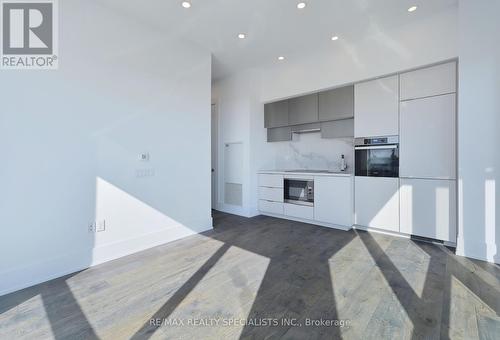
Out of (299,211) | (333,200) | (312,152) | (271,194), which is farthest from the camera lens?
(312,152)

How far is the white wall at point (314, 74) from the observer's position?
2953mm

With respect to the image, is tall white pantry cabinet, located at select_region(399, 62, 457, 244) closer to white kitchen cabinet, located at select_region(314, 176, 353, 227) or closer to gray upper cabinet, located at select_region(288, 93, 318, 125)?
white kitchen cabinet, located at select_region(314, 176, 353, 227)

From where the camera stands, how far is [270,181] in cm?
461

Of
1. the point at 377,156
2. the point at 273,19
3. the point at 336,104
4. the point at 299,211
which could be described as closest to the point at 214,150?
the point at 299,211

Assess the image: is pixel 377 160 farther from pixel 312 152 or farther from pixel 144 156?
pixel 144 156

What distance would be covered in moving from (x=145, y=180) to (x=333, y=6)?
318cm

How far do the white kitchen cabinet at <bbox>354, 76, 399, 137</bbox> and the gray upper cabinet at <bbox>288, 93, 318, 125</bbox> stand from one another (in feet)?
2.39

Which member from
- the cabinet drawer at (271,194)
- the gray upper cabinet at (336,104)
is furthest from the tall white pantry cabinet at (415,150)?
the cabinet drawer at (271,194)

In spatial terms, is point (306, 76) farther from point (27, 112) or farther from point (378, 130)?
point (27, 112)

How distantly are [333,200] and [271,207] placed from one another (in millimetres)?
1281

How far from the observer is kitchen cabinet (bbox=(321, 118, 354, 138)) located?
3902mm

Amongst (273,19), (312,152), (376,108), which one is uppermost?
(273,19)

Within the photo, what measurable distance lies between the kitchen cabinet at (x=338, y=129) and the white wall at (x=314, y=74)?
14.5 inches

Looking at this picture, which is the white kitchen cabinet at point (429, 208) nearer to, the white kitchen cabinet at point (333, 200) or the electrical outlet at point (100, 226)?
the white kitchen cabinet at point (333, 200)
